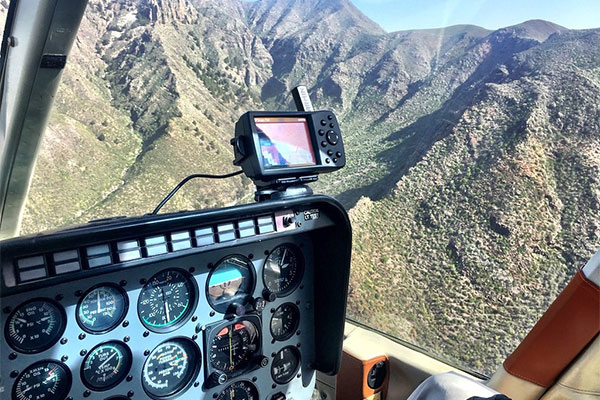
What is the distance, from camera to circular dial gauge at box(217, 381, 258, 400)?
6.76ft

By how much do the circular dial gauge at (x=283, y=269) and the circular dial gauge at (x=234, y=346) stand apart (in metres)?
0.22

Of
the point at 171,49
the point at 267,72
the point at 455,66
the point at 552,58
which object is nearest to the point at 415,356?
the point at 552,58

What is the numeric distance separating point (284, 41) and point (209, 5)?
1.00 meters

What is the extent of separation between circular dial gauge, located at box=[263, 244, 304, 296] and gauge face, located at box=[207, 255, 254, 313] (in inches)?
3.8

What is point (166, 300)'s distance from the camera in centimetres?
177

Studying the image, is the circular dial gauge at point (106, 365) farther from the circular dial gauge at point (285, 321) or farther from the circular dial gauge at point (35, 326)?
the circular dial gauge at point (285, 321)

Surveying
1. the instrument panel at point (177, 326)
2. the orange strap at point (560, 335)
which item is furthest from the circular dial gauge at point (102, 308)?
the orange strap at point (560, 335)

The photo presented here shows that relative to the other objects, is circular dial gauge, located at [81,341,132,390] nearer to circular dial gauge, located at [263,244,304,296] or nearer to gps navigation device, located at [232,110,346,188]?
circular dial gauge, located at [263,244,304,296]

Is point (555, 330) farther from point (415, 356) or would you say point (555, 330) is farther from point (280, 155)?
point (280, 155)

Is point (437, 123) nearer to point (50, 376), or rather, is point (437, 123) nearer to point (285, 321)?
point (285, 321)

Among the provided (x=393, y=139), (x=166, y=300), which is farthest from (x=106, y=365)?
(x=393, y=139)

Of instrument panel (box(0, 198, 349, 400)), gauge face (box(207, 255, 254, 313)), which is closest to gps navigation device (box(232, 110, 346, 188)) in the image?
instrument panel (box(0, 198, 349, 400))

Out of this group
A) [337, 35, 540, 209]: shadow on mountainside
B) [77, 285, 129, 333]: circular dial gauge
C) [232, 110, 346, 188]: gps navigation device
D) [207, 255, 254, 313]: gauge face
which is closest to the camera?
[77, 285, 129, 333]: circular dial gauge

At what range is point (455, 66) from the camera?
3.42 meters
